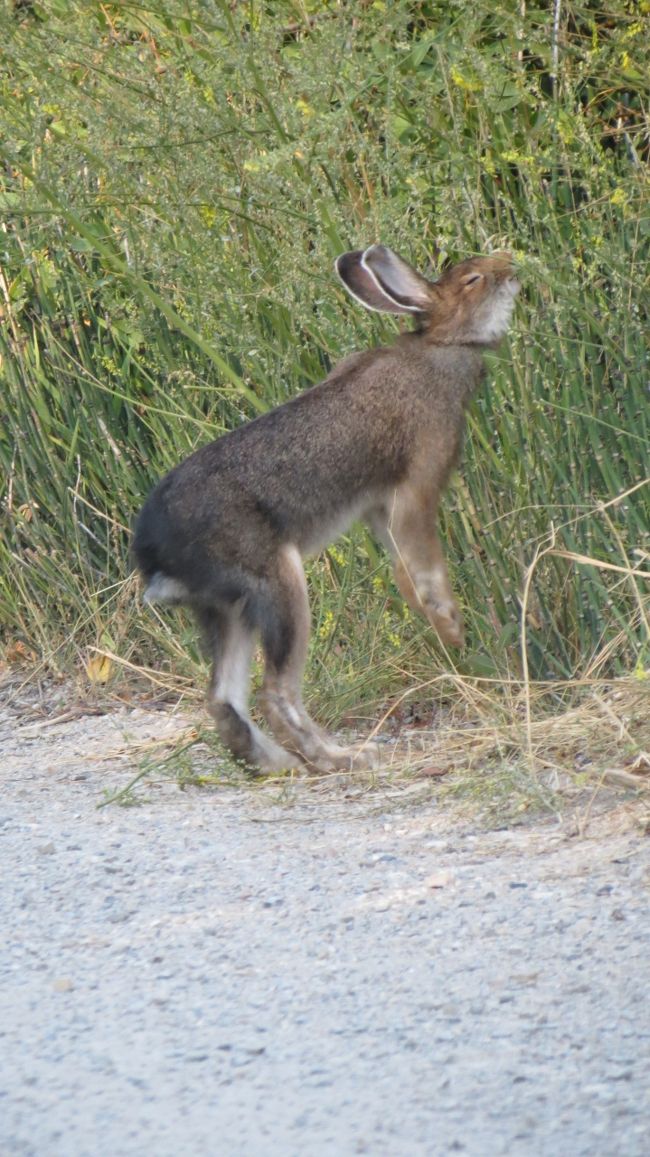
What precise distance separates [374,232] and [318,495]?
1.28 meters

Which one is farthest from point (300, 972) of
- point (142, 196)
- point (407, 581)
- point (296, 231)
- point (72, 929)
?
point (142, 196)

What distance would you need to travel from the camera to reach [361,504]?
19.0 feet

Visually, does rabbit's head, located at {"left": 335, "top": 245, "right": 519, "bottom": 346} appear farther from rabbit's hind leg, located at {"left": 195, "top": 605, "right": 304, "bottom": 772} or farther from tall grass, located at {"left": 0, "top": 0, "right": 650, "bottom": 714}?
rabbit's hind leg, located at {"left": 195, "top": 605, "right": 304, "bottom": 772}


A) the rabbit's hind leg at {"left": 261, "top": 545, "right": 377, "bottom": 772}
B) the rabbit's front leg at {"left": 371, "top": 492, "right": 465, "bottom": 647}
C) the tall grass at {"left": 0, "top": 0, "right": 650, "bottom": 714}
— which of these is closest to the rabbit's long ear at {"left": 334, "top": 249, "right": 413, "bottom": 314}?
the tall grass at {"left": 0, "top": 0, "right": 650, "bottom": 714}

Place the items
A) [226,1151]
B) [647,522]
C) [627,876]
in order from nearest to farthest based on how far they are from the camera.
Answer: [226,1151] < [627,876] < [647,522]

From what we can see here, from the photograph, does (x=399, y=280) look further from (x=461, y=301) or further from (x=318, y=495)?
(x=318, y=495)

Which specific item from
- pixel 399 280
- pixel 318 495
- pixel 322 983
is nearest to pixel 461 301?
pixel 399 280

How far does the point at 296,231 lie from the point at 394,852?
8.56 ft

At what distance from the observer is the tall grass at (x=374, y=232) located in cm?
578

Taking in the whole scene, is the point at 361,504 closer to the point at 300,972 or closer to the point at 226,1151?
Answer: the point at 300,972

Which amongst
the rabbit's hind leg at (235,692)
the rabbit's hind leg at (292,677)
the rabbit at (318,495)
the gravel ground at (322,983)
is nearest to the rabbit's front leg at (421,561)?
the rabbit at (318,495)

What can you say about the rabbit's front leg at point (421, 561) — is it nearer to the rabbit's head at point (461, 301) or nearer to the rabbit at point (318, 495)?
the rabbit at point (318, 495)

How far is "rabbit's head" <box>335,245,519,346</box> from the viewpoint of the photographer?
5.91m

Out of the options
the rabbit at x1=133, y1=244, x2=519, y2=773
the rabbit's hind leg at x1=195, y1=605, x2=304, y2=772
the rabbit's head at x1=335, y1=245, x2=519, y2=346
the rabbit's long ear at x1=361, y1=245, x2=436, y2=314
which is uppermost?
the rabbit's long ear at x1=361, y1=245, x2=436, y2=314
